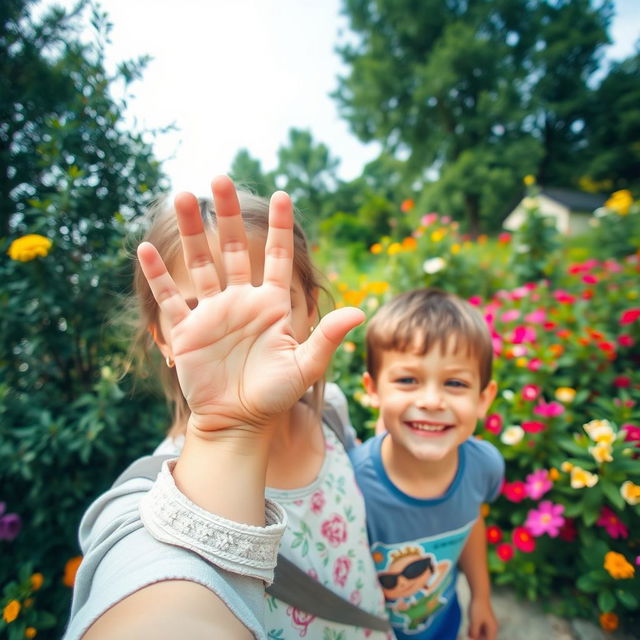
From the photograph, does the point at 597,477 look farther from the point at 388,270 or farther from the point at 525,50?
the point at 525,50

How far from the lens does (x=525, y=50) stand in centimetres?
1702

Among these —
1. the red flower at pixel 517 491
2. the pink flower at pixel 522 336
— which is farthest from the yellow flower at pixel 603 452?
the pink flower at pixel 522 336

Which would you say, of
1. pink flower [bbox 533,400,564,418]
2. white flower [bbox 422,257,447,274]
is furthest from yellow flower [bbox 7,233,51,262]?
white flower [bbox 422,257,447,274]

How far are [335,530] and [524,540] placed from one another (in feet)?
3.44

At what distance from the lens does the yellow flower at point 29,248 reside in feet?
3.85

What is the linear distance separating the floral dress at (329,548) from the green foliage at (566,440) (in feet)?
2.56

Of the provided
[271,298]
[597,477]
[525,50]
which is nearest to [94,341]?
[271,298]

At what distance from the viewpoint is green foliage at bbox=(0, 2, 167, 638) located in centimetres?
123

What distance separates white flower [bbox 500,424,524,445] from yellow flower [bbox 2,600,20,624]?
164 cm

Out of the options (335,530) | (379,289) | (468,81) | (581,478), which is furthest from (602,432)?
(468,81)

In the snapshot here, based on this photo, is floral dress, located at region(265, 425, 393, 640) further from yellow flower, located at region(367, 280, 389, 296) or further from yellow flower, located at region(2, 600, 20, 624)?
yellow flower, located at region(367, 280, 389, 296)

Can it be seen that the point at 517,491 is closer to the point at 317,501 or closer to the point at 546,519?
the point at 546,519

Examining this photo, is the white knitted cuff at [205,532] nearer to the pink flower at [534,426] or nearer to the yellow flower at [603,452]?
the yellow flower at [603,452]

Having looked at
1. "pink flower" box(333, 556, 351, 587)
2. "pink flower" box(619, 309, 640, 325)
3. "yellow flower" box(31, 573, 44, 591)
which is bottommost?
"yellow flower" box(31, 573, 44, 591)
